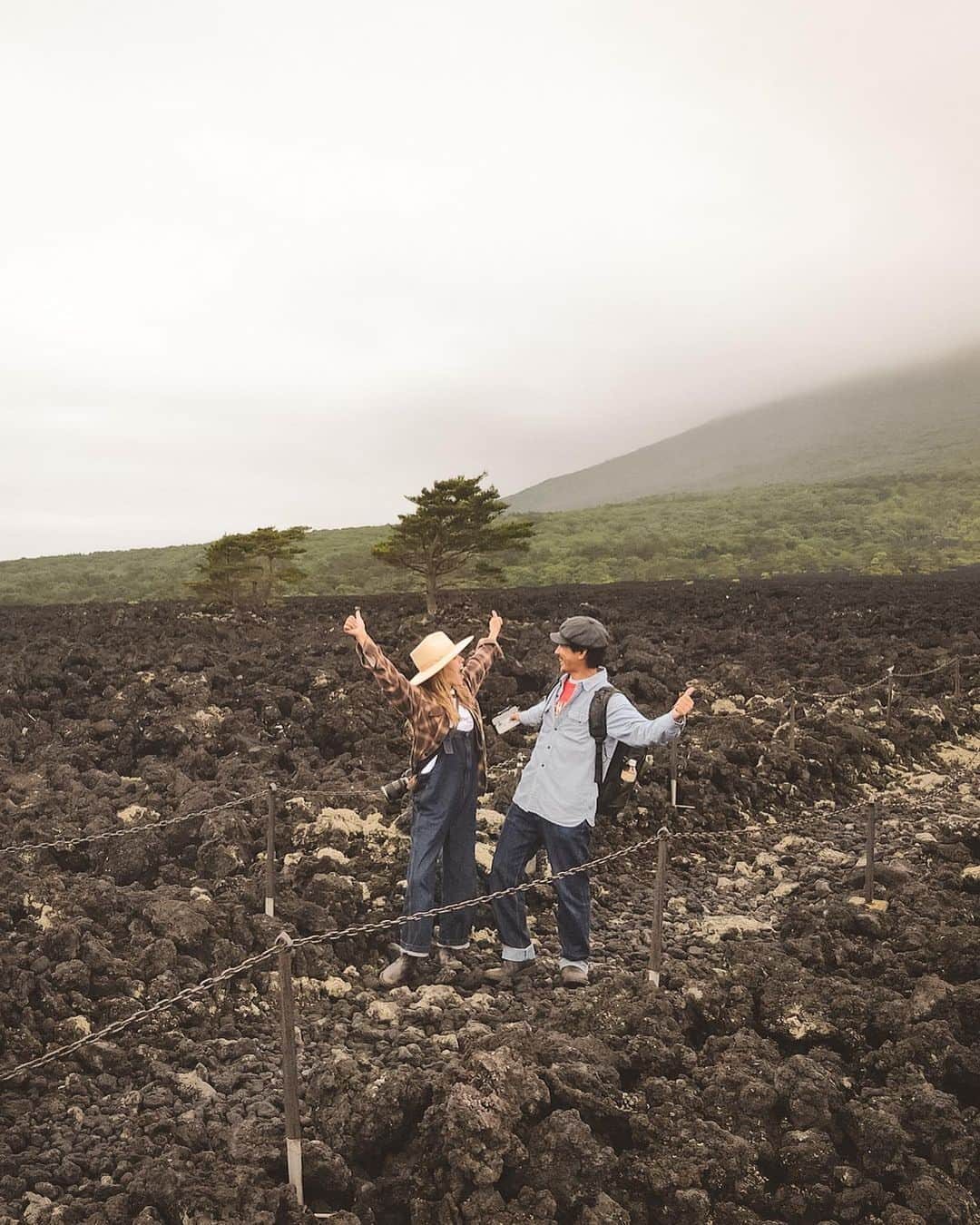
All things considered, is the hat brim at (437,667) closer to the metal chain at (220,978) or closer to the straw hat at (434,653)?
the straw hat at (434,653)

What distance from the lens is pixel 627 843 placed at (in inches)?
316

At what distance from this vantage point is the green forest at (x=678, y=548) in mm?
62188

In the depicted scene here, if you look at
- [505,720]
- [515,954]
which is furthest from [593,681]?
[515,954]

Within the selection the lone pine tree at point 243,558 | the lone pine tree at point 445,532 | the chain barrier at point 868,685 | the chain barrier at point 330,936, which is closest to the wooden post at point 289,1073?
the chain barrier at point 330,936

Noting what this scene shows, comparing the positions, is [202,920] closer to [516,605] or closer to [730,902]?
[730,902]

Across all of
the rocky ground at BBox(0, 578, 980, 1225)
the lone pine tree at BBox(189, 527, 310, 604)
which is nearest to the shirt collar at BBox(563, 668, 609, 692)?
the rocky ground at BBox(0, 578, 980, 1225)

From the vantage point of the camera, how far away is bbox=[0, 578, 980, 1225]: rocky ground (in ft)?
11.4

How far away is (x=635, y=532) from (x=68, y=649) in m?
67.7

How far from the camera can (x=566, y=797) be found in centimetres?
507

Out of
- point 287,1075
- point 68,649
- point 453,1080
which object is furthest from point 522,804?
point 68,649

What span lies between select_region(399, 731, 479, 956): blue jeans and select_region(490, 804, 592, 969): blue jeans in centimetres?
23

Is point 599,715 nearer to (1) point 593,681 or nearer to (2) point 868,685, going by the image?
(1) point 593,681

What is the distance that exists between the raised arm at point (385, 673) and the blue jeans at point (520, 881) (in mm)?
985

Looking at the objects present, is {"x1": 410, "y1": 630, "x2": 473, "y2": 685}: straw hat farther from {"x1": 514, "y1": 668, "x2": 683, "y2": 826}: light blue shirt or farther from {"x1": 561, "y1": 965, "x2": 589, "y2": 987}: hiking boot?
{"x1": 561, "y1": 965, "x2": 589, "y2": 987}: hiking boot
